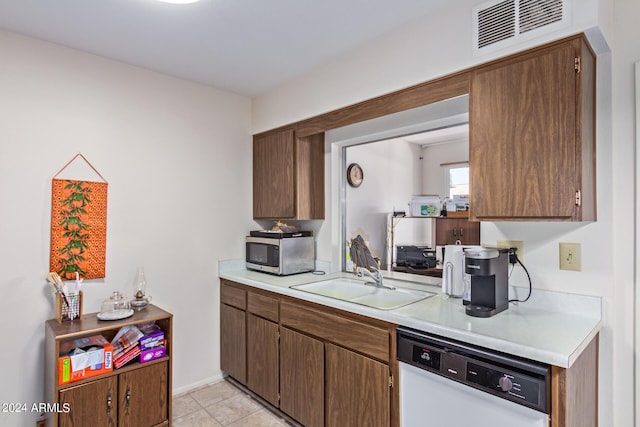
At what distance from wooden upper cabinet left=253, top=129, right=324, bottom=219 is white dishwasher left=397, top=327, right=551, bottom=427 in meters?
1.42

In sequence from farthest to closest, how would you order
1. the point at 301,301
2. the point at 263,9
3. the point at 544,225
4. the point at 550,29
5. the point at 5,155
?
the point at 301,301, the point at 5,155, the point at 263,9, the point at 544,225, the point at 550,29

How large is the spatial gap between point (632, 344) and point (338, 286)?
1.62m

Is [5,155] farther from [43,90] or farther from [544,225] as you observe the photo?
[544,225]

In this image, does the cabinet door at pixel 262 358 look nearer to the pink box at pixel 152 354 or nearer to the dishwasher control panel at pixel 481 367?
the pink box at pixel 152 354

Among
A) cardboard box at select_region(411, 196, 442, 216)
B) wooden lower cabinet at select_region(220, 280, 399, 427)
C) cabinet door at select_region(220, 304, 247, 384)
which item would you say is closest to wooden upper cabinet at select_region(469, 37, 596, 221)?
cardboard box at select_region(411, 196, 442, 216)

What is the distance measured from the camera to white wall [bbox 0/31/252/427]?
2.13 metres

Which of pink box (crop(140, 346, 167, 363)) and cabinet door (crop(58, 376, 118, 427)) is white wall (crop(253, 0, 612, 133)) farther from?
cabinet door (crop(58, 376, 118, 427))

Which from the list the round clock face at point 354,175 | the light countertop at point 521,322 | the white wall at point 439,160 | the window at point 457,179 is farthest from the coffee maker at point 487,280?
the round clock face at point 354,175

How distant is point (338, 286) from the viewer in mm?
2611

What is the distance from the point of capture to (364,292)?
96.7 inches

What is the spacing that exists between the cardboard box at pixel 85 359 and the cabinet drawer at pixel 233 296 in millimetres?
911

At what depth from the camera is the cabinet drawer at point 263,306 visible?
2463mm

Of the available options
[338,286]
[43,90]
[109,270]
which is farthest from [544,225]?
[43,90]

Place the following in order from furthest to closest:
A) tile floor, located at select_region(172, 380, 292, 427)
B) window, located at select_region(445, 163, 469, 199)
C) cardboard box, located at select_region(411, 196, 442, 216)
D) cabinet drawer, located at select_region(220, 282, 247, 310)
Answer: cabinet drawer, located at select_region(220, 282, 247, 310) < tile floor, located at select_region(172, 380, 292, 427) < cardboard box, located at select_region(411, 196, 442, 216) < window, located at select_region(445, 163, 469, 199)
